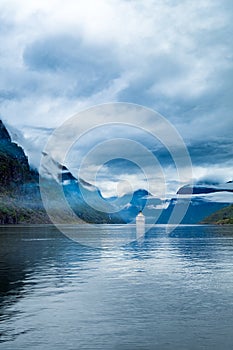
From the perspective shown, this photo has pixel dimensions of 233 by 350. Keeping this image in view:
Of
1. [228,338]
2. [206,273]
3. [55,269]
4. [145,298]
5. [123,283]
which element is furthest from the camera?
[55,269]

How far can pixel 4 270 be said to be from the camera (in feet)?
232

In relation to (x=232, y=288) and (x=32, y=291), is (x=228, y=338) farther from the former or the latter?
(x=32, y=291)

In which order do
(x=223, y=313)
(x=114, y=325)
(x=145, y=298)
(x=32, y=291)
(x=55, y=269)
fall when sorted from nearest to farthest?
(x=114, y=325), (x=223, y=313), (x=145, y=298), (x=32, y=291), (x=55, y=269)

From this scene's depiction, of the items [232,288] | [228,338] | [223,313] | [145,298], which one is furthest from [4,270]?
[228,338]

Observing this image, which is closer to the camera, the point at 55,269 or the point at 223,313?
the point at 223,313

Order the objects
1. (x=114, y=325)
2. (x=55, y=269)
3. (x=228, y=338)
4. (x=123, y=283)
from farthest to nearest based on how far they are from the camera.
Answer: (x=55, y=269) → (x=123, y=283) → (x=114, y=325) → (x=228, y=338)

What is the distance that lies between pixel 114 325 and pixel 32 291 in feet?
61.6

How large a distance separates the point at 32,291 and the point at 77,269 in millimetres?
23837

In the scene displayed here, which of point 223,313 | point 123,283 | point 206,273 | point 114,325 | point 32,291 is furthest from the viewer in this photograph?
point 206,273

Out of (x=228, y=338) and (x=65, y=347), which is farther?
(x=228, y=338)

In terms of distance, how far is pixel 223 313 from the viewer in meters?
40.0

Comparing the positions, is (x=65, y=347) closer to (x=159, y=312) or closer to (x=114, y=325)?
(x=114, y=325)

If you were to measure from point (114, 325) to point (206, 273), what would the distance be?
36.9 metres

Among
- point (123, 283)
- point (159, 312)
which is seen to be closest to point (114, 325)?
point (159, 312)
